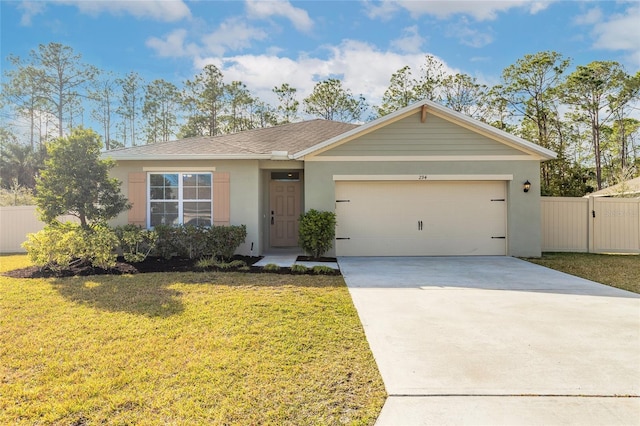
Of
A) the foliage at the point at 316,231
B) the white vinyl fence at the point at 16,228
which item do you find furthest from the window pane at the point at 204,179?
the white vinyl fence at the point at 16,228

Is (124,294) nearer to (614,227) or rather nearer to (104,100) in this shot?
(614,227)

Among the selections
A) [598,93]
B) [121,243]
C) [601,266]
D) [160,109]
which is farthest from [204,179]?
[598,93]

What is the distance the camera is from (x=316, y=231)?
8852 millimetres

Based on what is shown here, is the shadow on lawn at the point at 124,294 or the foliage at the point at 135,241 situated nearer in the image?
the shadow on lawn at the point at 124,294

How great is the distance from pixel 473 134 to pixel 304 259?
18.1ft

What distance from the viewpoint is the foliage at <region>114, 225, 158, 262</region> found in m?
7.64

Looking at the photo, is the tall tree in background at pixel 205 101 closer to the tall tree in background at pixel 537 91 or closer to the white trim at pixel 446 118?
the white trim at pixel 446 118

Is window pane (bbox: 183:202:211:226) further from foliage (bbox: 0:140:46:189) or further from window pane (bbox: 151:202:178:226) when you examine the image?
foliage (bbox: 0:140:46:189)

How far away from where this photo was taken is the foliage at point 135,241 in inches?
301

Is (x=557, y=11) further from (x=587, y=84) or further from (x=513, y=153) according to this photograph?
(x=587, y=84)

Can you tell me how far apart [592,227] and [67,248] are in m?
13.6

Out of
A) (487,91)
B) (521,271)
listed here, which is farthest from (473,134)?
(487,91)

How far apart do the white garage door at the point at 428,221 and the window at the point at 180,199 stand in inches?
147

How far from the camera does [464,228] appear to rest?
31.8ft
